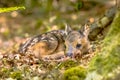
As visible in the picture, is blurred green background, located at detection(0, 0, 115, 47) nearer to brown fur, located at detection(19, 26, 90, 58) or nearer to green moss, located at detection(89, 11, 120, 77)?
brown fur, located at detection(19, 26, 90, 58)

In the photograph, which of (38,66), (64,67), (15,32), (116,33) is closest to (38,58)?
(38,66)

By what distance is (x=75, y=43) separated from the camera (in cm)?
866

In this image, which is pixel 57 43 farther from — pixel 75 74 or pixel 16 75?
pixel 75 74

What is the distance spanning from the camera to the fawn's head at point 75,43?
8570mm

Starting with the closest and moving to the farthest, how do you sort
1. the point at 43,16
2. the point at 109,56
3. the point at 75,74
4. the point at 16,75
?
the point at 109,56 < the point at 75,74 < the point at 16,75 < the point at 43,16

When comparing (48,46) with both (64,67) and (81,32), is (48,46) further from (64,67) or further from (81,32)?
(64,67)

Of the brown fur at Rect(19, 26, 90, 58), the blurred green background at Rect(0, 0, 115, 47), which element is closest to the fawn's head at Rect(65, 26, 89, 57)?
the brown fur at Rect(19, 26, 90, 58)

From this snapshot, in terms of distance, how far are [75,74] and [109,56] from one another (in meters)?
0.72

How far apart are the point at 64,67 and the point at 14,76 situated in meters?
0.82

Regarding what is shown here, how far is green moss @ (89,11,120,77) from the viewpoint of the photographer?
6492 millimetres

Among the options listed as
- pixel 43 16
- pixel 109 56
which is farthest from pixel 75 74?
pixel 43 16

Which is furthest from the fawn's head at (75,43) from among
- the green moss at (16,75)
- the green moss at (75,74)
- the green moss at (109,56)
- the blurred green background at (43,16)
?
the blurred green background at (43,16)

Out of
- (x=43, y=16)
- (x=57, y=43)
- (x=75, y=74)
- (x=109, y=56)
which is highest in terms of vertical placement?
(x=109, y=56)

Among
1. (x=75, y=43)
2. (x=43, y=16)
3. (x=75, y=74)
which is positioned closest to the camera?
(x=75, y=74)
